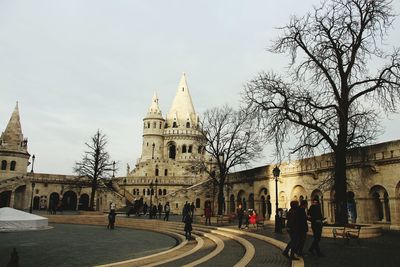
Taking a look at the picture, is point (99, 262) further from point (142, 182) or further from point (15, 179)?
point (142, 182)

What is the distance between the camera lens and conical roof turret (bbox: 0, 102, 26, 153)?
164 ft

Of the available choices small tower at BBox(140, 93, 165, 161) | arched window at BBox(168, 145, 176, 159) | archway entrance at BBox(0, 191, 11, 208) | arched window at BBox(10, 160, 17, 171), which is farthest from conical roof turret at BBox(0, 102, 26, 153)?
arched window at BBox(168, 145, 176, 159)

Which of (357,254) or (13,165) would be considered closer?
(357,254)

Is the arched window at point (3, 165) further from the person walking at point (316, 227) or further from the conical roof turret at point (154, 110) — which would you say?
the person walking at point (316, 227)

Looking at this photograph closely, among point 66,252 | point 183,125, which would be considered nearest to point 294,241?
point 66,252

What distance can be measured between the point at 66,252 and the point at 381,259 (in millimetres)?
11022

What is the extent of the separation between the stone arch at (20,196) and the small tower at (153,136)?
30.3 meters

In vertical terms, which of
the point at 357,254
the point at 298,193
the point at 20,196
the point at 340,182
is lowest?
the point at 357,254

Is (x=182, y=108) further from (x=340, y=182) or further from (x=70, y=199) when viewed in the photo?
(x=340, y=182)

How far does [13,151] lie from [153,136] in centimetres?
3180

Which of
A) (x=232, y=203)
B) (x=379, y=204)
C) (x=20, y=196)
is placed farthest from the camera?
(x=20, y=196)

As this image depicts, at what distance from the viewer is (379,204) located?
20812mm

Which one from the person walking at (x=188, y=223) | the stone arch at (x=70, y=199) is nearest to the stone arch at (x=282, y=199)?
the person walking at (x=188, y=223)

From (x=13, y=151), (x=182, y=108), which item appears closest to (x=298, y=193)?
(x=13, y=151)
